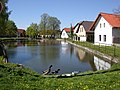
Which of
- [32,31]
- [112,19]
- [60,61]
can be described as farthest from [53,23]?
[60,61]

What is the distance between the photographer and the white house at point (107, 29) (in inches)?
A: 1581

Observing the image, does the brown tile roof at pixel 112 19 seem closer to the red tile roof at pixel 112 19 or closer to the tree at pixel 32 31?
the red tile roof at pixel 112 19

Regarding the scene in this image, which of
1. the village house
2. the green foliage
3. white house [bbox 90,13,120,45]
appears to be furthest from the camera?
the green foliage

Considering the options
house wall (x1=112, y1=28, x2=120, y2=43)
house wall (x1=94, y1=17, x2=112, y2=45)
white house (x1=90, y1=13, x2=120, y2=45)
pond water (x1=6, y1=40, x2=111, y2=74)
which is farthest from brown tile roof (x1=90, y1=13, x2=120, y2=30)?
pond water (x1=6, y1=40, x2=111, y2=74)

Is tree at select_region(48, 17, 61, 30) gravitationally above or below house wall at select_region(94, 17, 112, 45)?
above

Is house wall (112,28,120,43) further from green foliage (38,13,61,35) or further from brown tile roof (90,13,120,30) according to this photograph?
green foliage (38,13,61,35)

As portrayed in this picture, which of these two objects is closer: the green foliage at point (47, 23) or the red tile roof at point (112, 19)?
the red tile roof at point (112, 19)

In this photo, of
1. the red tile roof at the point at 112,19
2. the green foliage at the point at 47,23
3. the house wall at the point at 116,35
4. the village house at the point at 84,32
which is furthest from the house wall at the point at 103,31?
the green foliage at the point at 47,23

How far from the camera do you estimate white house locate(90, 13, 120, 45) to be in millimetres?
40156

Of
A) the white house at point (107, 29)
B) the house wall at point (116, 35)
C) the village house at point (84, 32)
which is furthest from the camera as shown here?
the village house at point (84, 32)

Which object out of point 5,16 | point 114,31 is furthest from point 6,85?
point 5,16

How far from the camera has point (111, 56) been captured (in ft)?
77.6

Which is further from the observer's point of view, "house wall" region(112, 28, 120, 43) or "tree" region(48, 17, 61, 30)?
"tree" region(48, 17, 61, 30)

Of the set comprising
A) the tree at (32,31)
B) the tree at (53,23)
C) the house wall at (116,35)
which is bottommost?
the house wall at (116,35)
